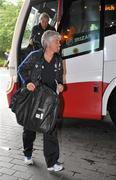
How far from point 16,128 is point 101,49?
2.19 metres

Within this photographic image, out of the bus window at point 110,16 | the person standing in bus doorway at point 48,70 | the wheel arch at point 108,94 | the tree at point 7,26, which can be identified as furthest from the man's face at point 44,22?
the tree at point 7,26

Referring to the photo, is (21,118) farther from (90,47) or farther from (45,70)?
(90,47)

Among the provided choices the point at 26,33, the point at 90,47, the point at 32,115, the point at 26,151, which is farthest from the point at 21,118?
the point at 26,33

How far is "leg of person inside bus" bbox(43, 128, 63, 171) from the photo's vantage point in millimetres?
4234

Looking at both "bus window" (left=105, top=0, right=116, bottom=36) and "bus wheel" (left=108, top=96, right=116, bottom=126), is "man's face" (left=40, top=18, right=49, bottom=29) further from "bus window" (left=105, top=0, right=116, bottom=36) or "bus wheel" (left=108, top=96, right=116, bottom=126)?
"bus wheel" (left=108, top=96, right=116, bottom=126)

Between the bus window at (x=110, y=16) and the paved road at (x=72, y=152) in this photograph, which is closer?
the paved road at (x=72, y=152)

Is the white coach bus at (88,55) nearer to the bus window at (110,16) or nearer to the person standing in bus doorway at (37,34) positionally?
the bus window at (110,16)

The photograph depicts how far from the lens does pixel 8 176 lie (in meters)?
4.22

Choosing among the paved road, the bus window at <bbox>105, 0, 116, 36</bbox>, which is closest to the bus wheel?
the paved road

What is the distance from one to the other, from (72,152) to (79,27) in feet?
6.44

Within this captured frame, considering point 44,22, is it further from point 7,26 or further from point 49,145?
point 7,26

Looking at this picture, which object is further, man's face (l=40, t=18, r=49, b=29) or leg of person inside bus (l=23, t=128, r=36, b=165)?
man's face (l=40, t=18, r=49, b=29)

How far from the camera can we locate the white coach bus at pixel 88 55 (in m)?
5.36

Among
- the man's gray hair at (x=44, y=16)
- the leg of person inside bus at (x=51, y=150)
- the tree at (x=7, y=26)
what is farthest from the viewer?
the tree at (x=7, y=26)
